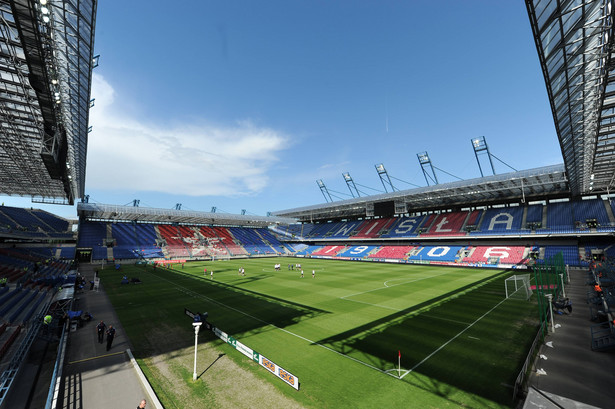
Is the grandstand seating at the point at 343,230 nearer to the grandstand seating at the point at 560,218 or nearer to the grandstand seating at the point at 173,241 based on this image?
the grandstand seating at the point at 173,241

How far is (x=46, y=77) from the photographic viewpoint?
15000 millimetres

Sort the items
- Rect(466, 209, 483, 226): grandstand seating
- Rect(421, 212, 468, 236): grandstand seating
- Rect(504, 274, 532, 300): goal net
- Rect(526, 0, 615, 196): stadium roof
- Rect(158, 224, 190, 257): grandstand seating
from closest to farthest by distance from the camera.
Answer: Rect(526, 0, 615, 196): stadium roof → Rect(504, 274, 532, 300): goal net → Rect(466, 209, 483, 226): grandstand seating → Rect(421, 212, 468, 236): grandstand seating → Rect(158, 224, 190, 257): grandstand seating

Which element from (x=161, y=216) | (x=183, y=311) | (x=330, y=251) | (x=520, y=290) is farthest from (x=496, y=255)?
(x=161, y=216)

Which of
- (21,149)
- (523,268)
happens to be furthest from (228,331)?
(523,268)

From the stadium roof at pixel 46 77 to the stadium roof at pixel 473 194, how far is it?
55118mm

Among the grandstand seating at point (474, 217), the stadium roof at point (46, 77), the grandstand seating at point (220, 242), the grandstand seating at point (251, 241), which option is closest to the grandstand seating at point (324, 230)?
the grandstand seating at point (251, 241)

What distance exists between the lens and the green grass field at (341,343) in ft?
33.0

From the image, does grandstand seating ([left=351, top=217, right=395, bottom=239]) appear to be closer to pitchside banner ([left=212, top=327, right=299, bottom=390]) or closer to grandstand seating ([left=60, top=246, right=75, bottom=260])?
pitchside banner ([left=212, top=327, right=299, bottom=390])

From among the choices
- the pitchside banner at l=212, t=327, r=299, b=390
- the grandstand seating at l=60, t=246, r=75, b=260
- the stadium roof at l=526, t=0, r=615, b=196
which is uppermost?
the stadium roof at l=526, t=0, r=615, b=196

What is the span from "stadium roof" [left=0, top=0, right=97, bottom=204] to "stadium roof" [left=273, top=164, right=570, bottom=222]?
55.1 m

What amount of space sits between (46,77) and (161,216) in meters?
62.1

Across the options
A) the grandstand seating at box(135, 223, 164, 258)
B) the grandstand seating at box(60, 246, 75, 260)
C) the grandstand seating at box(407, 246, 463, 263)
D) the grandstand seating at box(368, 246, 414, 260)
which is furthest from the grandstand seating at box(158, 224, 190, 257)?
the grandstand seating at box(407, 246, 463, 263)

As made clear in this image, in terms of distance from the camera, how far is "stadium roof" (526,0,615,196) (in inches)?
468

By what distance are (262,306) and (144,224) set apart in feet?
221
